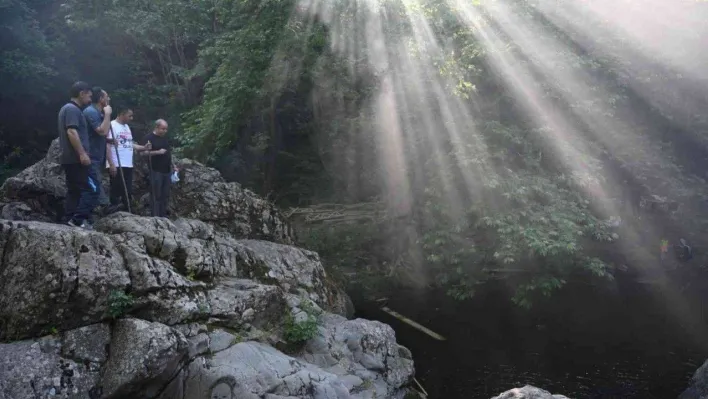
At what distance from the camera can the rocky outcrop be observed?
233 inches

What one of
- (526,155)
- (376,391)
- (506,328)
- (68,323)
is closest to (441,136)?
(526,155)

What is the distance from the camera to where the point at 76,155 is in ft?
24.2

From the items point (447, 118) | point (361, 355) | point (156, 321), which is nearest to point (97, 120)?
point (156, 321)

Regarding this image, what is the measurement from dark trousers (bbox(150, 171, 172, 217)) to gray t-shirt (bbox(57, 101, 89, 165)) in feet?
6.94

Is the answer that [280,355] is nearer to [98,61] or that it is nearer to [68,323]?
[68,323]

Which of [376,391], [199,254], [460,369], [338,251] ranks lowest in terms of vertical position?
[338,251]

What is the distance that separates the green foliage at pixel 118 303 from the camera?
6375mm

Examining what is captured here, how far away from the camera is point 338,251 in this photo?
1748cm

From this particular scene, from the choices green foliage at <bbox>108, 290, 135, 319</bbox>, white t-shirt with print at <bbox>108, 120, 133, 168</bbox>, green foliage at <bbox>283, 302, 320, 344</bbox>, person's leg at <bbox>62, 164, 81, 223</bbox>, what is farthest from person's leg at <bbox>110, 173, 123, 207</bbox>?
green foliage at <bbox>283, 302, 320, 344</bbox>

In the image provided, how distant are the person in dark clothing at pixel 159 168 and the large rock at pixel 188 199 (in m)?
0.71

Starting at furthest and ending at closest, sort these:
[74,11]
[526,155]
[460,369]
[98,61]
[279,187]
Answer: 1. [98,61]
2. [74,11]
3. [279,187]
4. [526,155]
5. [460,369]

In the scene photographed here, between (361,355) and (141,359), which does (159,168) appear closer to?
(141,359)

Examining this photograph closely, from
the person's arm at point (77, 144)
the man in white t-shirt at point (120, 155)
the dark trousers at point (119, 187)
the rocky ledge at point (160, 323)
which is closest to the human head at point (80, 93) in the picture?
the person's arm at point (77, 144)

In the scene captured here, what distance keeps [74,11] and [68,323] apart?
20215 mm
